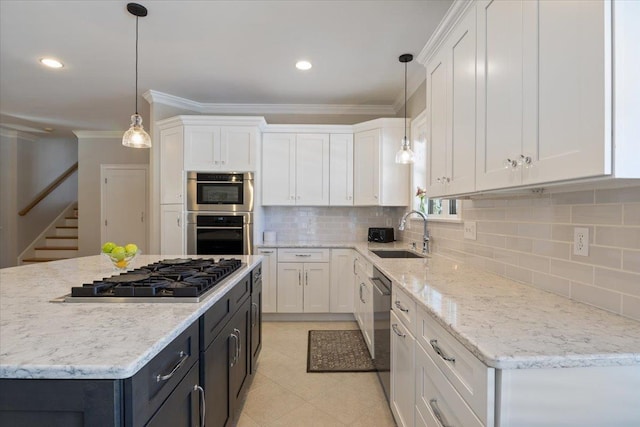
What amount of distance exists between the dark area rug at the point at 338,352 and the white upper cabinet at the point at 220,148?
2.04 meters

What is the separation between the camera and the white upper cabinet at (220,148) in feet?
11.7

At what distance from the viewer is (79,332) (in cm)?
93

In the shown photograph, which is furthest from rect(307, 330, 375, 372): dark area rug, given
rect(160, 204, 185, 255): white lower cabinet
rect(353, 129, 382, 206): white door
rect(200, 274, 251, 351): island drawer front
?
rect(160, 204, 185, 255): white lower cabinet

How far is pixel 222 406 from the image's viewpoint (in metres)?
1.51

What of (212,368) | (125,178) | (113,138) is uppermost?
(113,138)

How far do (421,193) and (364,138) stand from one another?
3.32 feet

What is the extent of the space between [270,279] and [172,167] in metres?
1.74

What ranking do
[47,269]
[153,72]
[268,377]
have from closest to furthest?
[47,269], [268,377], [153,72]

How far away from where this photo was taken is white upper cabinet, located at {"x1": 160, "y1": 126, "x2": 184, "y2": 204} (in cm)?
358

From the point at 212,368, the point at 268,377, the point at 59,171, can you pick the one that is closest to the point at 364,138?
the point at 268,377

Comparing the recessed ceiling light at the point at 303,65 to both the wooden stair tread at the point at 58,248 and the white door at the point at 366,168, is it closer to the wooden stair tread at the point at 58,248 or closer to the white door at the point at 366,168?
the white door at the point at 366,168

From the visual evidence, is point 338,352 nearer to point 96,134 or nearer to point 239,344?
point 239,344

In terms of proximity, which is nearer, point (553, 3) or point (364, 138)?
point (553, 3)

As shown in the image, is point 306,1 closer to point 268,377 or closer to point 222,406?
point 222,406
